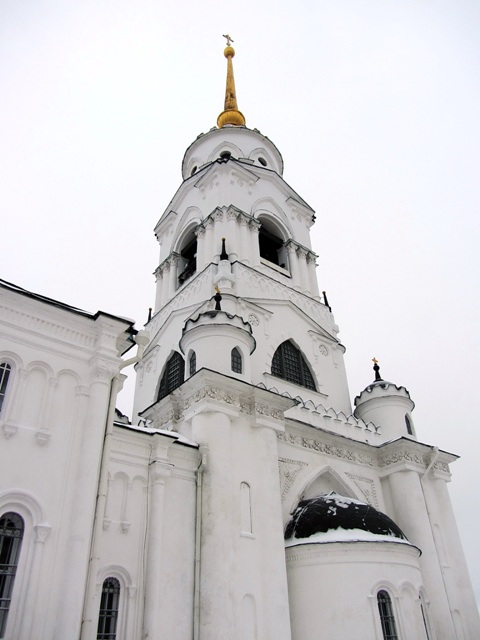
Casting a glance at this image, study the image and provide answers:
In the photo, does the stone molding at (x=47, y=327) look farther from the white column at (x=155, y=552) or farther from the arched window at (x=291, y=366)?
the arched window at (x=291, y=366)

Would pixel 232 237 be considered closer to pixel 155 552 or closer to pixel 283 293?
pixel 283 293

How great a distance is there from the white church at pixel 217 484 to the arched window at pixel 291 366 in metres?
0.07

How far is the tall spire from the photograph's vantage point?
2959cm

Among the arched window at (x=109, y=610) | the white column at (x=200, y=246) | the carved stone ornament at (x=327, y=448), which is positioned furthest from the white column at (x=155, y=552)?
the white column at (x=200, y=246)

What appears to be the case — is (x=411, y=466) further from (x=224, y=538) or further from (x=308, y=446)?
(x=224, y=538)

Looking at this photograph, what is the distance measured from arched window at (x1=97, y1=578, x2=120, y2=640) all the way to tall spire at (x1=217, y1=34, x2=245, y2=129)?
24.0 metres

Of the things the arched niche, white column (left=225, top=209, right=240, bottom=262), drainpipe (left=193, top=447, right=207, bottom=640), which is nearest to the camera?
drainpipe (left=193, top=447, right=207, bottom=640)

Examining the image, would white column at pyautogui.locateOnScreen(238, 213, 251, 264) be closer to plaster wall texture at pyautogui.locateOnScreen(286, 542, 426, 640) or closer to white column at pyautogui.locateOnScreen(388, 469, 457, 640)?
white column at pyautogui.locateOnScreen(388, 469, 457, 640)

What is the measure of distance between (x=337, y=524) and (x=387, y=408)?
6.54 meters

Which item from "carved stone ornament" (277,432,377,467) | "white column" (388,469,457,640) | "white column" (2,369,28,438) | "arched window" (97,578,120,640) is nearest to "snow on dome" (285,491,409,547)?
"carved stone ornament" (277,432,377,467)

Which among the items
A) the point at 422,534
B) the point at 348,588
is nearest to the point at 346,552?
the point at 348,588

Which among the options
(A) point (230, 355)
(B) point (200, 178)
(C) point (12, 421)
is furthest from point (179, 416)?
(B) point (200, 178)

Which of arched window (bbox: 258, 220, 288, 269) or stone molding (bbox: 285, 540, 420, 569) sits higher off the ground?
arched window (bbox: 258, 220, 288, 269)

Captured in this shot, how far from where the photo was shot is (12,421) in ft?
29.1
